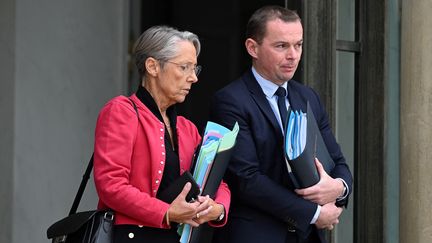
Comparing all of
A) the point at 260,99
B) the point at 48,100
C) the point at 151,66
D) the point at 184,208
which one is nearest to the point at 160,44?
the point at 151,66

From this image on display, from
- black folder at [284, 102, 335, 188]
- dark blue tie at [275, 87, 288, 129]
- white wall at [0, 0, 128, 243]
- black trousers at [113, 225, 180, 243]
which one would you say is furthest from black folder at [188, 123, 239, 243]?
white wall at [0, 0, 128, 243]

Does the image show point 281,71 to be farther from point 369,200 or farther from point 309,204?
point 369,200

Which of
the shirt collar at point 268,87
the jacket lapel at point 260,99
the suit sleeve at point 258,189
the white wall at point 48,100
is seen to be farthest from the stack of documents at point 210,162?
the white wall at point 48,100

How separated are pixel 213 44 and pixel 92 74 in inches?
99.6

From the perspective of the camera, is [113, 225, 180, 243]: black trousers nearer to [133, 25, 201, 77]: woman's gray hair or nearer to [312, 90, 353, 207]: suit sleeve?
[133, 25, 201, 77]: woman's gray hair

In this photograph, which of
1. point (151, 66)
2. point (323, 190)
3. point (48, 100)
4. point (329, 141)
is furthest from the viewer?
point (48, 100)

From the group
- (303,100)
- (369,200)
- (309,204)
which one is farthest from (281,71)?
(369,200)

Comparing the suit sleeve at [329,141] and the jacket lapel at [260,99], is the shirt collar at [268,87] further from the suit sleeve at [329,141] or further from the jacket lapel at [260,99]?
the suit sleeve at [329,141]

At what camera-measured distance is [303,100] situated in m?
4.22

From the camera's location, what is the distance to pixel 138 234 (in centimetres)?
373

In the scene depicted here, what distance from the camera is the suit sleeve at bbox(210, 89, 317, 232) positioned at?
3.91 meters

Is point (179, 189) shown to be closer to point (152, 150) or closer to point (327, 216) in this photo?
point (152, 150)

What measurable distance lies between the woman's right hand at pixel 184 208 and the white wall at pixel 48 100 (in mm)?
2369

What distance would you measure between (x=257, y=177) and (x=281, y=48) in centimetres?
50
